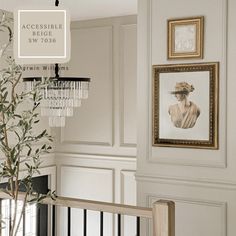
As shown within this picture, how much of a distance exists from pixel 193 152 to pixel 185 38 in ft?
2.59

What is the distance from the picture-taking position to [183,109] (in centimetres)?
322

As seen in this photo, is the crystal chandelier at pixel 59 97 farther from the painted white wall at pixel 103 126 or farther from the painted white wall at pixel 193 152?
the painted white wall at pixel 103 126

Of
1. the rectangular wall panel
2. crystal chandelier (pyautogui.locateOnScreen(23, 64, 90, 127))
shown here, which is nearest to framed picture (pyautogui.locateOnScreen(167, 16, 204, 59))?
crystal chandelier (pyautogui.locateOnScreen(23, 64, 90, 127))

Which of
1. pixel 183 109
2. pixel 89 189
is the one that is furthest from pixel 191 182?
pixel 89 189

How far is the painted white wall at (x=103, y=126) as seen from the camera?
182 inches

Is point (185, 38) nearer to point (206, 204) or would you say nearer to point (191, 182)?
point (191, 182)

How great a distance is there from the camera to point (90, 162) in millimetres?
4934

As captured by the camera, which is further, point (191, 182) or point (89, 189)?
point (89, 189)

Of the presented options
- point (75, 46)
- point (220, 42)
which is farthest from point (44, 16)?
point (75, 46)

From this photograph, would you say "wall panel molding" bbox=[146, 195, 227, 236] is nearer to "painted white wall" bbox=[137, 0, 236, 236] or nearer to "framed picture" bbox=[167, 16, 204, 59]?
"painted white wall" bbox=[137, 0, 236, 236]

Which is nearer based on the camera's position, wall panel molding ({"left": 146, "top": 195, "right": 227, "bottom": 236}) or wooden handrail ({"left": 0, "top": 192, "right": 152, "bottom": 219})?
wooden handrail ({"left": 0, "top": 192, "right": 152, "bottom": 219})

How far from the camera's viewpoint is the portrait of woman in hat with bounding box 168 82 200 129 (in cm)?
319

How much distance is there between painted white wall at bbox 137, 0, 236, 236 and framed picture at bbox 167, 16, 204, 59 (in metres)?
0.04

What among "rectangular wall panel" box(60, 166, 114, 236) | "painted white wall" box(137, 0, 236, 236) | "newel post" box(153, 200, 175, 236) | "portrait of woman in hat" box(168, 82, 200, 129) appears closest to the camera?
"newel post" box(153, 200, 175, 236)
